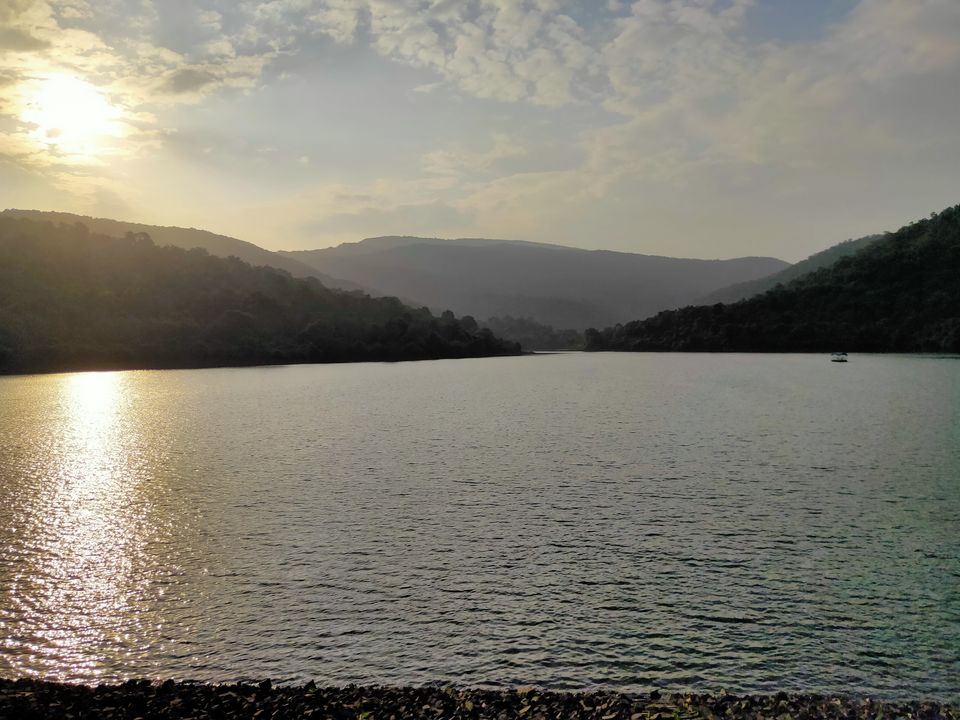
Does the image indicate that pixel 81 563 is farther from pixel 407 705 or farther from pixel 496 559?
pixel 407 705

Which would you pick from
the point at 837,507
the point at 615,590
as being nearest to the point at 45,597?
the point at 615,590

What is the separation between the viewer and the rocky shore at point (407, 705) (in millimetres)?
13992

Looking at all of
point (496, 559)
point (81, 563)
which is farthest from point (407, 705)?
point (81, 563)

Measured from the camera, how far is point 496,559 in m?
25.8

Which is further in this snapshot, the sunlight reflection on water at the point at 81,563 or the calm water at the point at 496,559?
the sunlight reflection on water at the point at 81,563

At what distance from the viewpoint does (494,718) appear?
13.9 m

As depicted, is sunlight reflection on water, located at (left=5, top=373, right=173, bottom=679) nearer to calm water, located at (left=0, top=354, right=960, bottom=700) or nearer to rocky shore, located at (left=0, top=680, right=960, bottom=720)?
calm water, located at (left=0, top=354, right=960, bottom=700)

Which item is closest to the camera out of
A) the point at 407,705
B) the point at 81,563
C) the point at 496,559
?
the point at 407,705

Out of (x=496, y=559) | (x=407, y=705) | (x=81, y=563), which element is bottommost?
(x=81, y=563)

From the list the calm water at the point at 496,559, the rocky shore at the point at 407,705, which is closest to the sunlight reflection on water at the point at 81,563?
the calm water at the point at 496,559

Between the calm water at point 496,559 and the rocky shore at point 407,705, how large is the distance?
1.10 m

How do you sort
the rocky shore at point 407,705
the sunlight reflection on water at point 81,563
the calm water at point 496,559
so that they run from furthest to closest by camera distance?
1. the sunlight reflection on water at point 81,563
2. the calm water at point 496,559
3. the rocky shore at point 407,705

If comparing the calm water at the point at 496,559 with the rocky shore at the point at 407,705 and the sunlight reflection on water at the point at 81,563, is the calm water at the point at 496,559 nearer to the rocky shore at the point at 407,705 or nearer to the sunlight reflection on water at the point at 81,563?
the sunlight reflection on water at the point at 81,563

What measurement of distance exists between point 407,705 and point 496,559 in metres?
11.5
